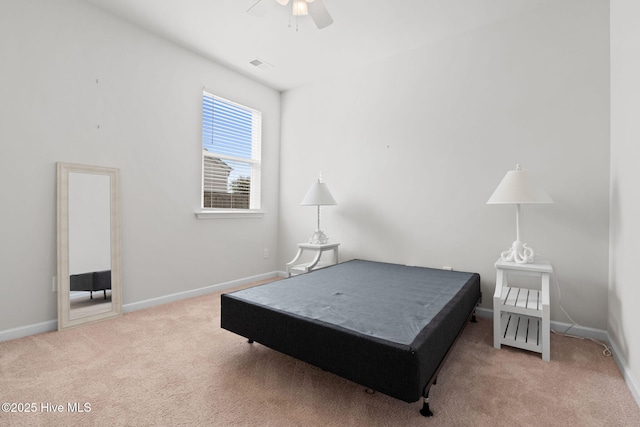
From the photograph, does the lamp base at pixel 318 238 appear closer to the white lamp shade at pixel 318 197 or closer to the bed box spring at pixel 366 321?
the white lamp shade at pixel 318 197

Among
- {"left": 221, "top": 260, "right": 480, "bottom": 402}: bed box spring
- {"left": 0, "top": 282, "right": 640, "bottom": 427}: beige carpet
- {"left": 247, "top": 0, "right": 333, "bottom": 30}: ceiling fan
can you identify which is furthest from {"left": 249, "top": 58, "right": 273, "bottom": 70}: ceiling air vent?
{"left": 0, "top": 282, "right": 640, "bottom": 427}: beige carpet

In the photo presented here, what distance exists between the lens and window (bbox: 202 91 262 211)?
3.60 metres

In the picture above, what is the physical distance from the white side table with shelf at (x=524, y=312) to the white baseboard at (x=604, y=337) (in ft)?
0.70

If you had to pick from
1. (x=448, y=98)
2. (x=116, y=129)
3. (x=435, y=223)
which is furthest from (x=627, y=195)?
(x=116, y=129)

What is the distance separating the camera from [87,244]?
102 inches

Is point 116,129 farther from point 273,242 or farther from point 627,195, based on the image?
point 627,195

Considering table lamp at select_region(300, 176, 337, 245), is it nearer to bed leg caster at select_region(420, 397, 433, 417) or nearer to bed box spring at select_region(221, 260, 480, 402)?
bed box spring at select_region(221, 260, 480, 402)

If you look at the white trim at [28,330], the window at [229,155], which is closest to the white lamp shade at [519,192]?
the window at [229,155]

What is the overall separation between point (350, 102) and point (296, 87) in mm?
955

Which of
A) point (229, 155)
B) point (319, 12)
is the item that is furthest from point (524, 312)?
point (229, 155)

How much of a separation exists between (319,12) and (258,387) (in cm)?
250

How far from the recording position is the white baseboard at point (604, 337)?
1623mm

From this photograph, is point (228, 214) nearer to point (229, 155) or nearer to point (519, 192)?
point (229, 155)

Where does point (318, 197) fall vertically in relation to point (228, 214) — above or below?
above
